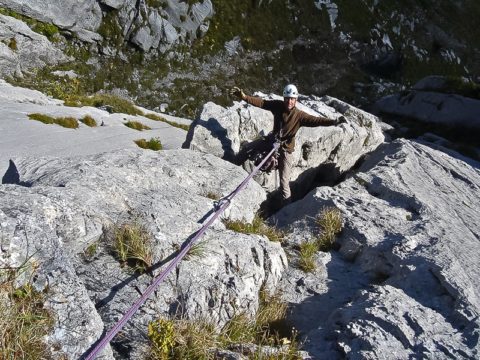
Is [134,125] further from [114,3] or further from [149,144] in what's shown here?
[114,3]

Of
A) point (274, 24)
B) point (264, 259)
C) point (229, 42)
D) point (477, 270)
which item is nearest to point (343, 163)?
point (477, 270)

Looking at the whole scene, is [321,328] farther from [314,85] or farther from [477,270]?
[314,85]

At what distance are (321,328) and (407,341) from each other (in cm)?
135

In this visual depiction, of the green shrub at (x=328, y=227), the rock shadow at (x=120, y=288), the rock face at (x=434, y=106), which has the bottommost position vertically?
the rock shadow at (x=120, y=288)

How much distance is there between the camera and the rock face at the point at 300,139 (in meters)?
14.2

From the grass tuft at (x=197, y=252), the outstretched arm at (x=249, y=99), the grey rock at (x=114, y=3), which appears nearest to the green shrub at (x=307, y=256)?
the grass tuft at (x=197, y=252)

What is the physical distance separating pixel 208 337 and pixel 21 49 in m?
46.2

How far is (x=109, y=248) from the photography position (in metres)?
6.89

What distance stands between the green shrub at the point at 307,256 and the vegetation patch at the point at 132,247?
3580 mm

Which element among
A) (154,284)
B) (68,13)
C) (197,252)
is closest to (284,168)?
(197,252)

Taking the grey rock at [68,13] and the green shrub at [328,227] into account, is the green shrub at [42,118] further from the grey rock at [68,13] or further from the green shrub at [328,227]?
the grey rock at [68,13]

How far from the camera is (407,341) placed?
20.2 feet

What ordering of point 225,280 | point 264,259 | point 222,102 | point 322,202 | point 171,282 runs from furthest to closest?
point 222,102 → point 322,202 → point 264,259 → point 225,280 → point 171,282

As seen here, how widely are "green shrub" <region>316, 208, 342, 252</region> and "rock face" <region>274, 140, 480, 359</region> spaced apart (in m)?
0.21
